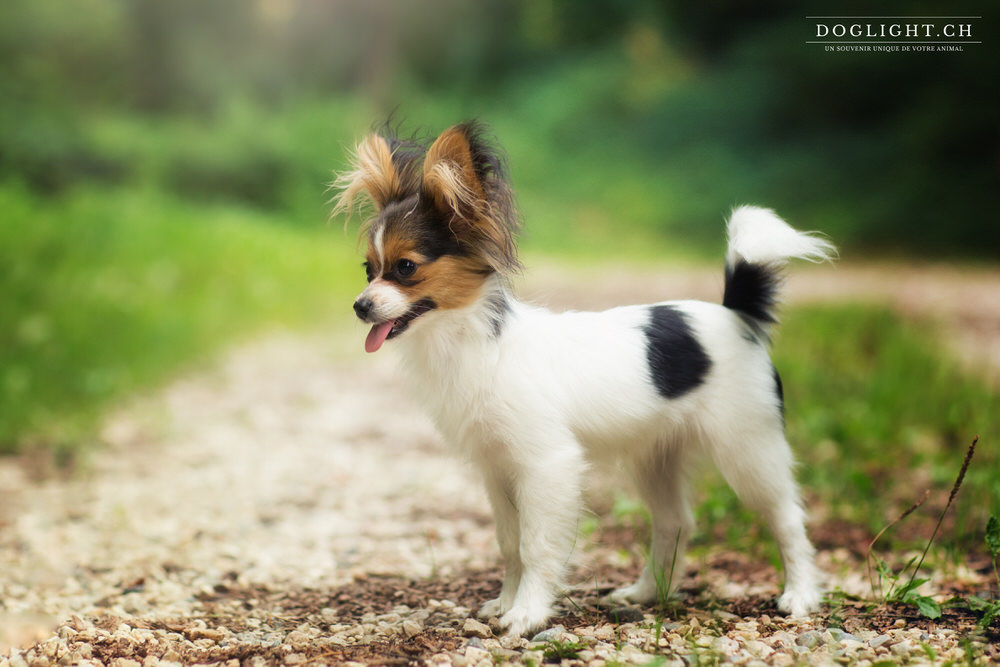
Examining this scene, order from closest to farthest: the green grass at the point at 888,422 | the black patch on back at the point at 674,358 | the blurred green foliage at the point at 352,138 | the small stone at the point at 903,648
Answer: the small stone at the point at 903,648
the black patch on back at the point at 674,358
the green grass at the point at 888,422
the blurred green foliage at the point at 352,138

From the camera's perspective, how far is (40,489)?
15.2ft

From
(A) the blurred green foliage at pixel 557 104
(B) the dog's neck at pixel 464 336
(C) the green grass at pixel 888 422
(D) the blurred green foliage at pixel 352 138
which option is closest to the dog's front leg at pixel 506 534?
(B) the dog's neck at pixel 464 336

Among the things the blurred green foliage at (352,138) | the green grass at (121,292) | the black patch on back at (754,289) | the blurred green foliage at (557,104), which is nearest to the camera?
the black patch on back at (754,289)

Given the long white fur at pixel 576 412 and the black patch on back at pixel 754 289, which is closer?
the long white fur at pixel 576 412

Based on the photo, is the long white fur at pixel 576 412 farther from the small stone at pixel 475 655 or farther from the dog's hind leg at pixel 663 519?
the small stone at pixel 475 655

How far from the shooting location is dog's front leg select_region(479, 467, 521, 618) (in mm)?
3023

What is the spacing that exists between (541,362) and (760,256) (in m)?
0.86

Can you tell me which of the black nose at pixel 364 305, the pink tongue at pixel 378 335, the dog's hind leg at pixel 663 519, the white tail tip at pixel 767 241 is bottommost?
the dog's hind leg at pixel 663 519

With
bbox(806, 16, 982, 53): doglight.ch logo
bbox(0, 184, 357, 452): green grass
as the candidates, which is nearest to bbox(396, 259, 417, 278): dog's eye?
bbox(0, 184, 357, 452): green grass

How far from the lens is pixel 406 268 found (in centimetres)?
277

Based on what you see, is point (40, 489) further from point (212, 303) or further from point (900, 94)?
point (900, 94)

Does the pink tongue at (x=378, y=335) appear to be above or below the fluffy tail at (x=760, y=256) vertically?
below

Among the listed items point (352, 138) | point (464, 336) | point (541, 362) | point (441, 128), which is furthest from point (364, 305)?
point (441, 128)

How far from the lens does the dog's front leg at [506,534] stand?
9.92ft
